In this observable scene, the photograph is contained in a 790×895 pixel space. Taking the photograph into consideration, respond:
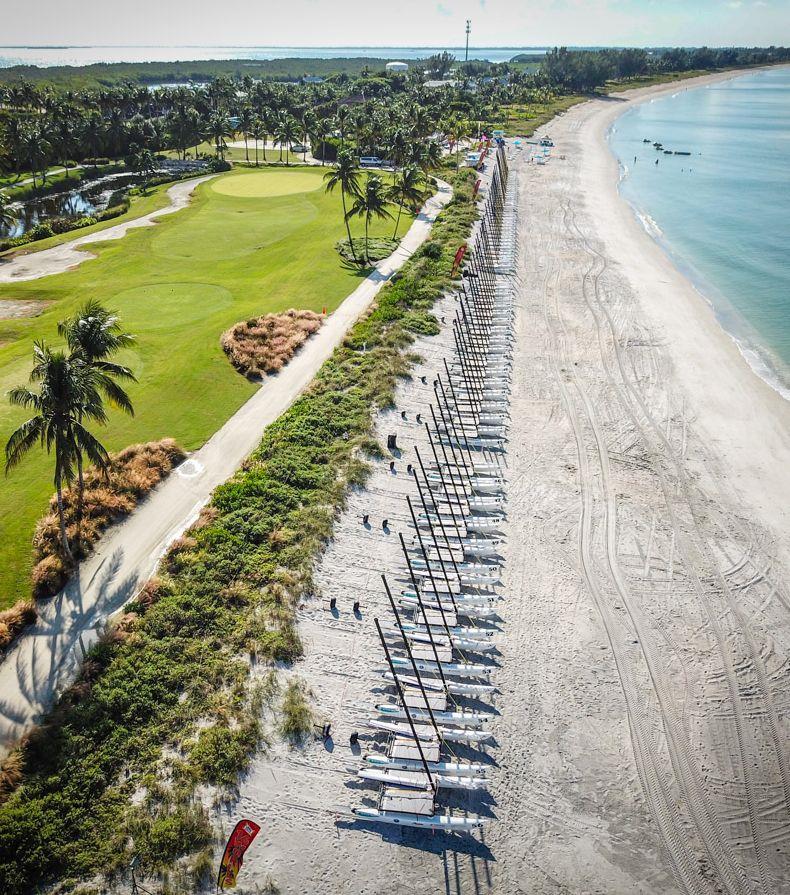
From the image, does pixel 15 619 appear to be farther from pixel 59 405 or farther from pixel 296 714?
pixel 296 714

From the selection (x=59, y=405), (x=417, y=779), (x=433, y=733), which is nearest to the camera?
(x=417, y=779)

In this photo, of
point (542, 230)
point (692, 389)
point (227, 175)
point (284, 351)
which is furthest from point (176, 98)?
point (692, 389)

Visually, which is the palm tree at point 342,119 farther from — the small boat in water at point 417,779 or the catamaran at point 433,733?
the small boat in water at point 417,779

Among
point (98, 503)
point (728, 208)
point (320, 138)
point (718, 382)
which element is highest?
point (320, 138)

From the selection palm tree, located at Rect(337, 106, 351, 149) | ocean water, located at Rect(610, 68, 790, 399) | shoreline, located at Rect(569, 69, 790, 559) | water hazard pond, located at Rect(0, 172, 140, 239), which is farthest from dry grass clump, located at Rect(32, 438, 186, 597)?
palm tree, located at Rect(337, 106, 351, 149)

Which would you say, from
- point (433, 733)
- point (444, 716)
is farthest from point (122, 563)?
point (444, 716)

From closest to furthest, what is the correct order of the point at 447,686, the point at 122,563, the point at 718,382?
the point at 447,686, the point at 122,563, the point at 718,382
